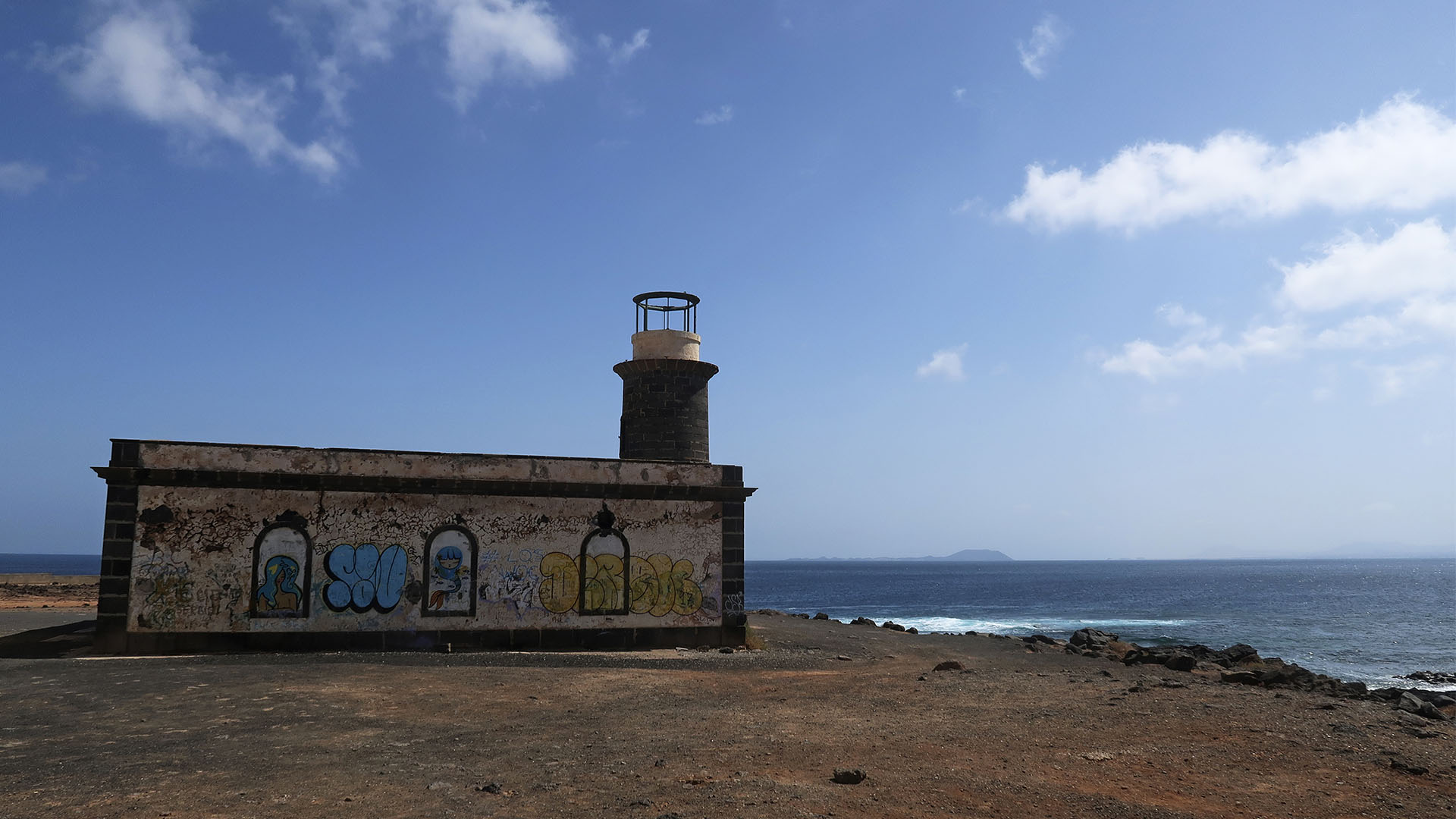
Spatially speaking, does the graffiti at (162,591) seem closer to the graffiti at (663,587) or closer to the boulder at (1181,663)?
the graffiti at (663,587)

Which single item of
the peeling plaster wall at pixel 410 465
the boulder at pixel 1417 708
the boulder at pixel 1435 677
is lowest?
the boulder at pixel 1435 677

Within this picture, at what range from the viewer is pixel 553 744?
9.23m

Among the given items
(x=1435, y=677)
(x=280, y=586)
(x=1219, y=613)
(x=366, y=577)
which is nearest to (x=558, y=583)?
(x=366, y=577)

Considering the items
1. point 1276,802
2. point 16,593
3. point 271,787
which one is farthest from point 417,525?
point 16,593

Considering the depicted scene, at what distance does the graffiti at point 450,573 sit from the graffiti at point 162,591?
4.06m

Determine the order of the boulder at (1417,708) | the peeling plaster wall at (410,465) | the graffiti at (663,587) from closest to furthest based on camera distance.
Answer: the boulder at (1417,708), the peeling plaster wall at (410,465), the graffiti at (663,587)

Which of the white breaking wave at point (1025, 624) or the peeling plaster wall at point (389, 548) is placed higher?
the peeling plaster wall at point (389, 548)

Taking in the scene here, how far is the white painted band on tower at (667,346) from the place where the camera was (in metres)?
22.6

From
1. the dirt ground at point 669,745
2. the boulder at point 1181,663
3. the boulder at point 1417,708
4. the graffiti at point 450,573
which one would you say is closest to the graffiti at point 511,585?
the graffiti at point 450,573

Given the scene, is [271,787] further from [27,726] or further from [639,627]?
[639,627]

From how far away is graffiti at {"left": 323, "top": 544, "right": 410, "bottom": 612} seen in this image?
16.9 metres

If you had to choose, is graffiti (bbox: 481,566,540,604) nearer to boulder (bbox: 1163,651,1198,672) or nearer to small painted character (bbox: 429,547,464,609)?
small painted character (bbox: 429,547,464,609)

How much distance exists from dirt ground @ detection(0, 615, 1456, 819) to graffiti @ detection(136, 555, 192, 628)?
0.97m

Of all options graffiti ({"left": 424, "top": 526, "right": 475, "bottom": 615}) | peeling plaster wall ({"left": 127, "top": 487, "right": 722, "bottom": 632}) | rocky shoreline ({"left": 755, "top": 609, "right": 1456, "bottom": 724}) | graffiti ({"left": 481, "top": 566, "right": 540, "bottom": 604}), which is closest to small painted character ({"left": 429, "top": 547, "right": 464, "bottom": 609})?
graffiti ({"left": 424, "top": 526, "right": 475, "bottom": 615})
